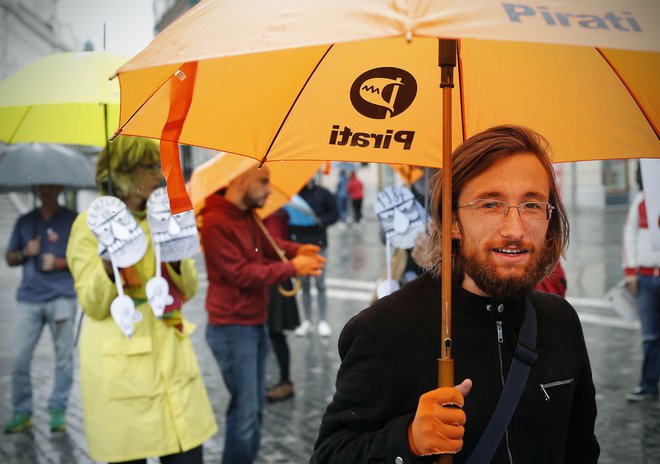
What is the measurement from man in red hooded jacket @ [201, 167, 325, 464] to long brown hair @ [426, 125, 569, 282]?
279cm

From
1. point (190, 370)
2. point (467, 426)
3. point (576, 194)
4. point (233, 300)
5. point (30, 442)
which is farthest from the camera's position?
point (576, 194)

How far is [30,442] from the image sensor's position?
614cm

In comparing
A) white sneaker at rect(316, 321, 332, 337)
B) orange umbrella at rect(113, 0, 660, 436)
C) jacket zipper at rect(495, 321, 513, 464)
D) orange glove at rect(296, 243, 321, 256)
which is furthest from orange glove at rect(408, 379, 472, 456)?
white sneaker at rect(316, 321, 332, 337)

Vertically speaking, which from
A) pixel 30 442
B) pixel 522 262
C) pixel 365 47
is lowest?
pixel 30 442

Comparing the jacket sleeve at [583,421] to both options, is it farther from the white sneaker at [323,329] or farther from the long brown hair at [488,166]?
the white sneaker at [323,329]

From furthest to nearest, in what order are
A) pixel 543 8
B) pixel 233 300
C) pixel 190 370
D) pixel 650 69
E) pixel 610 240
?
pixel 610 240 < pixel 233 300 < pixel 190 370 < pixel 650 69 < pixel 543 8

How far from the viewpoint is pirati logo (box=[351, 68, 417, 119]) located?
2725mm

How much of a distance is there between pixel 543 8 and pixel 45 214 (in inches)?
235

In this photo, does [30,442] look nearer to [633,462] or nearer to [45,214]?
[45,214]

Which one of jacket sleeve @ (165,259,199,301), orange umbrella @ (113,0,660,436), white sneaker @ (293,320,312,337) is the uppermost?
orange umbrella @ (113,0,660,436)

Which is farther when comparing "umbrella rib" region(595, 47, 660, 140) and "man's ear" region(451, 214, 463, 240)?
"umbrella rib" region(595, 47, 660, 140)

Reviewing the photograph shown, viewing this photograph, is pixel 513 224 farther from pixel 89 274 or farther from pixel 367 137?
pixel 89 274

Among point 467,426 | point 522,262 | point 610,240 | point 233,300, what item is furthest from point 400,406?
point 610,240

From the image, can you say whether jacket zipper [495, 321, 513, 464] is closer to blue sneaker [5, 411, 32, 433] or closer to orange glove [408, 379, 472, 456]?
orange glove [408, 379, 472, 456]
